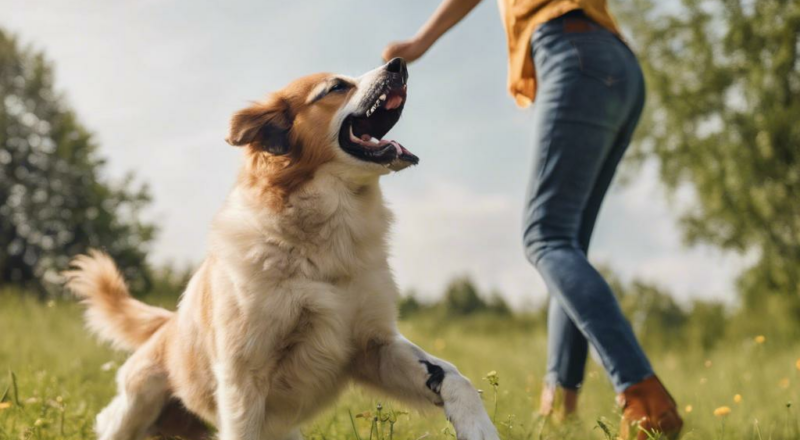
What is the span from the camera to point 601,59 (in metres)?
3.47

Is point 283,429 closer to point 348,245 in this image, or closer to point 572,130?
point 348,245

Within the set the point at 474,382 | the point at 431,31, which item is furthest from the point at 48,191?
the point at 431,31

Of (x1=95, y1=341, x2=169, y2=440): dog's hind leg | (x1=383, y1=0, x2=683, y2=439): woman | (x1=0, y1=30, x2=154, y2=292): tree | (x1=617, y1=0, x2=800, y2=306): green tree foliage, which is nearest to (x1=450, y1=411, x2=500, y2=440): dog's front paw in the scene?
(x1=383, y1=0, x2=683, y2=439): woman

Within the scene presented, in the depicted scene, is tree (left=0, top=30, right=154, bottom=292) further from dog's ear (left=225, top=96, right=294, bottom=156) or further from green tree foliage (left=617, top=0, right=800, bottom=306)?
dog's ear (left=225, top=96, right=294, bottom=156)

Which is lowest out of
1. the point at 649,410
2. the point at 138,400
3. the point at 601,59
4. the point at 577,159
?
the point at 649,410

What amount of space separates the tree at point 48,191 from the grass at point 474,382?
9550 mm

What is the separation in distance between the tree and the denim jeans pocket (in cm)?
1776

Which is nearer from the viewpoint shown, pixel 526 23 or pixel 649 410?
pixel 649 410

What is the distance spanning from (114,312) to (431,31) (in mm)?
2299

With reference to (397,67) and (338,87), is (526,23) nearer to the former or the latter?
(397,67)

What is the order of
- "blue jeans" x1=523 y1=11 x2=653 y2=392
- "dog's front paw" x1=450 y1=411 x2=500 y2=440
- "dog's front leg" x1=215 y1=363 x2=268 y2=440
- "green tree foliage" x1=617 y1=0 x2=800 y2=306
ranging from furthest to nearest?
"green tree foliage" x1=617 y1=0 x2=800 y2=306 < "blue jeans" x1=523 y1=11 x2=653 y2=392 < "dog's front leg" x1=215 y1=363 x2=268 y2=440 < "dog's front paw" x1=450 y1=411 x2=500 y2=440

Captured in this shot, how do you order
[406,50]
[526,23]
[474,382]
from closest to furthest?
1. [526,23]
2. [406,50]
3. [474,382]

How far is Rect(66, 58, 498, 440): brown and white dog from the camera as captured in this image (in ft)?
9.53

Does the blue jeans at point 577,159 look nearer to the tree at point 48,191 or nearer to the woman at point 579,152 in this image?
the woman at point 579,152
